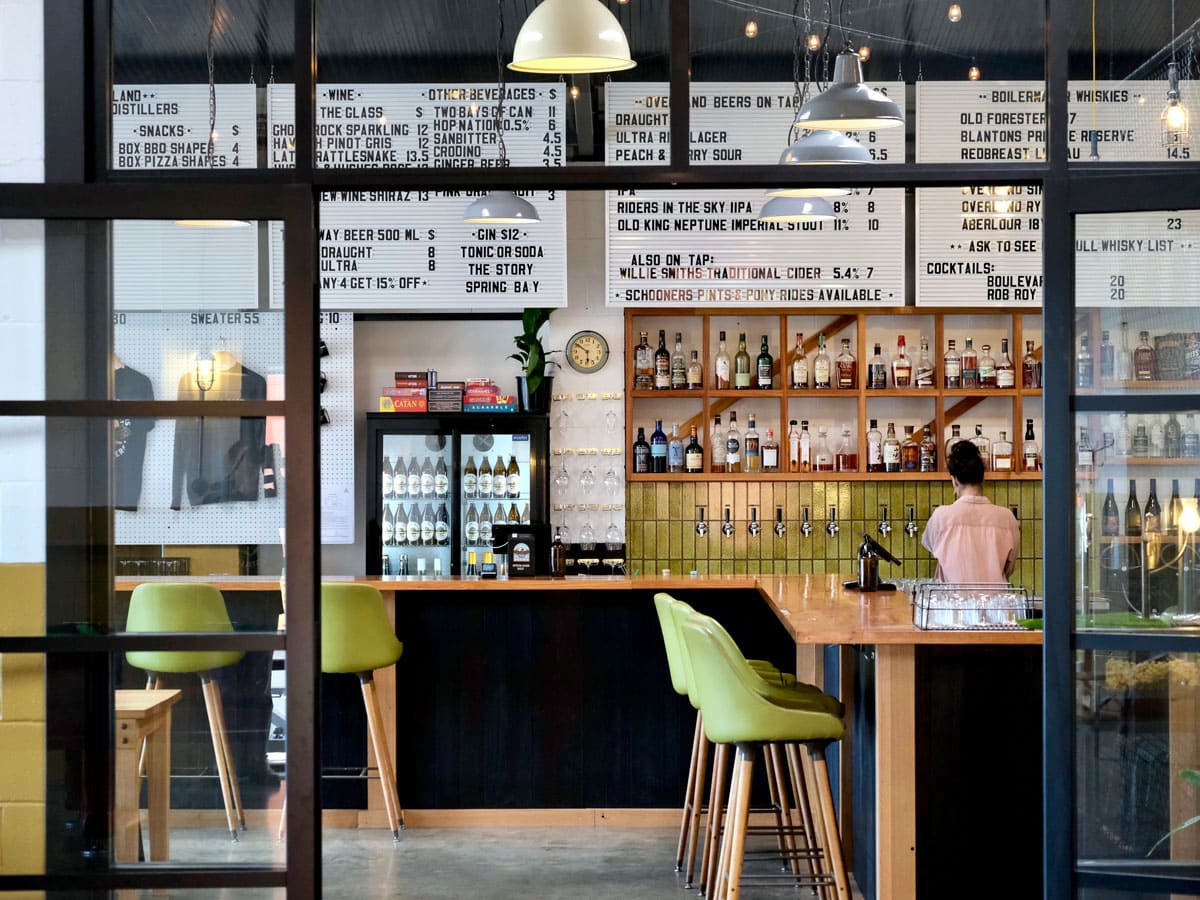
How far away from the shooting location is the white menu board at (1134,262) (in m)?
2.93

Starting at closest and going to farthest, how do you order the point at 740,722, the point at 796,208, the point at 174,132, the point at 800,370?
1. the point at 174,132
2. the point at 740,722
3. the point at 796,208
4. the point at 800,370

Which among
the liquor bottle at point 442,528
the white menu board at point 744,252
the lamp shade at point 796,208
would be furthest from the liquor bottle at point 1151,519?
the liquor bottle at point 442,528

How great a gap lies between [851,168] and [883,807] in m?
2.27

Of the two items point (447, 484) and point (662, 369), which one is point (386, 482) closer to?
point (447, 484)

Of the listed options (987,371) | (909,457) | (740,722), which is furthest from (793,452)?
(740,722)

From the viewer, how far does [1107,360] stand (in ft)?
9.62

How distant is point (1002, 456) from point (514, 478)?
2.90 m

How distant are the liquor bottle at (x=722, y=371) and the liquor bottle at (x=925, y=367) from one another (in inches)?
44.7

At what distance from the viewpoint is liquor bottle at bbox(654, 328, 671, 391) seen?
805cm

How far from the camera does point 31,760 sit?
2.92 meters

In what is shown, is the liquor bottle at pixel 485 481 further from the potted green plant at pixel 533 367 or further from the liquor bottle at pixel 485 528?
the potted green plant at pixel 533 367

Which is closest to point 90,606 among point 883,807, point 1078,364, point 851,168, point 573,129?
point 851,168

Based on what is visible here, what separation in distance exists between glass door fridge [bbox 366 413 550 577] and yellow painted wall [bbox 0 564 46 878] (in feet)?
16.5

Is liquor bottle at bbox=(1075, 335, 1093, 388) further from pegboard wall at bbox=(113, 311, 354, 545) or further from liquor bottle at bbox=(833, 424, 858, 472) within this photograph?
liquor bottle at bbox=(833, 424, 858, 472)
